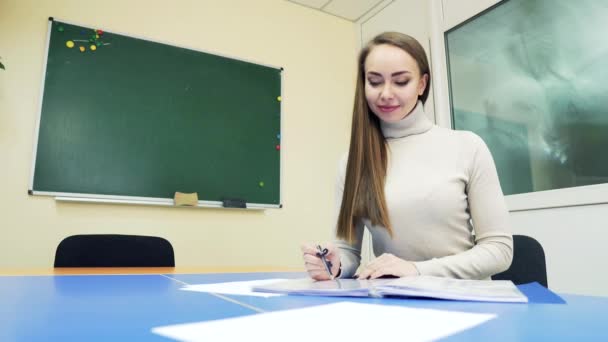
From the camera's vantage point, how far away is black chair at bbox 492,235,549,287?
1.06 metres

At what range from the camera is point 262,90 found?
107 inches

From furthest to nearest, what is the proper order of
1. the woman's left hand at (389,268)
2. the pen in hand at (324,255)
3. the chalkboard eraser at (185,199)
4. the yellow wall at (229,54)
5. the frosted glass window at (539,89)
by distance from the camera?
1. the chalkboard eraser at (185,199)
2. the yellow wall at (229,54)
3. the frosted glass window at (539,89)
4. the pen in hand at (324,255)
5. the woman's left hand at (389,268)

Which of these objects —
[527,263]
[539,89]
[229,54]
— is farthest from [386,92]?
[229,54]

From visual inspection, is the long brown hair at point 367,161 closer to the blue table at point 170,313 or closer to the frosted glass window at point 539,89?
the blue table at point 170,313

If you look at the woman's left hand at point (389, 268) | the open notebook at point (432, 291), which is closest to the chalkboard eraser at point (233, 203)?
the woman's left hand at point (389, 268)

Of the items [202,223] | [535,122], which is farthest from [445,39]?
[202,223]

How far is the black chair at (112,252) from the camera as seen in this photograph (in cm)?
151

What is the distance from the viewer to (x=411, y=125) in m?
1.22

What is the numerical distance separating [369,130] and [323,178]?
172 cm

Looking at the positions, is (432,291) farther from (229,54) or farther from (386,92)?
(229,54)

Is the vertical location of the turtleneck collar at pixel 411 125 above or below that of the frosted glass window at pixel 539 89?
below

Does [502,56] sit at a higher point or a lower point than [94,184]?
higher

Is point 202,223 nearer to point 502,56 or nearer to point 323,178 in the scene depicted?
point 323,178

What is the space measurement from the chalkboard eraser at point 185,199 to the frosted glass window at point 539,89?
1622 millimetres
